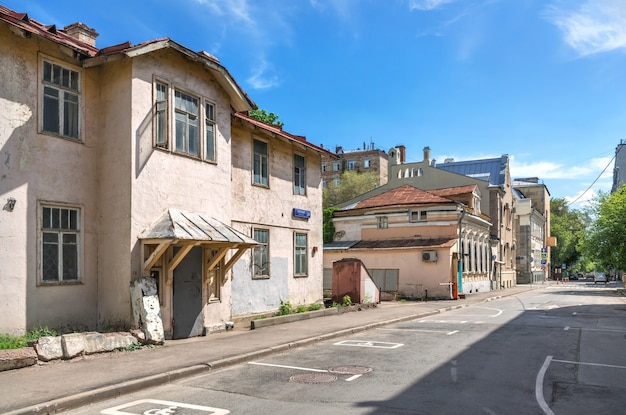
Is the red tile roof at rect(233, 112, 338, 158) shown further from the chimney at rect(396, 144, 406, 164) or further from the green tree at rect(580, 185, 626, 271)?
the chimney at rect(396, 144, 406, 164)

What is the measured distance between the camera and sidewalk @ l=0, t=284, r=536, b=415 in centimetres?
727

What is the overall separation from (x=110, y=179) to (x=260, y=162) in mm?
6410

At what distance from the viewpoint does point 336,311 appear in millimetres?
19719

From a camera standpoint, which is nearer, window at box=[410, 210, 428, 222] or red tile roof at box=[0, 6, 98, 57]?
red tile roof at box=[0, 6, 98, 57]

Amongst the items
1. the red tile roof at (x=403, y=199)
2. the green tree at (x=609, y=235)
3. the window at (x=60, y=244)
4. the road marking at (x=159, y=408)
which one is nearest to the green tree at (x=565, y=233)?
the green tree at (x=609, y=235)

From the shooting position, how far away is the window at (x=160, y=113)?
42.0 ft

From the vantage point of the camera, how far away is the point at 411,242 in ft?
106

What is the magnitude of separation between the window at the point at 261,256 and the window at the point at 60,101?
23.2 ft

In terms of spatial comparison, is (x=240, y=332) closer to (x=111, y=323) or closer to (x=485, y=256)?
(x=111, y=323)

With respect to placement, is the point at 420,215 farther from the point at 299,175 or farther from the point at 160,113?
the point at 160,113

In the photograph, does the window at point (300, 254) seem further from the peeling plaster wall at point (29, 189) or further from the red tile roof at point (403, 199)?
the red tile roof at point (403, 199)

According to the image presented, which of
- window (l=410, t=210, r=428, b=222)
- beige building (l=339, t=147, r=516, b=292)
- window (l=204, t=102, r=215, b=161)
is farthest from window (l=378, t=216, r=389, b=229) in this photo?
window (l=204, t=102, r=215, b=161)

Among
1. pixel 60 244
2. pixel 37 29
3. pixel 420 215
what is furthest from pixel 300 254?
pixel 420 215

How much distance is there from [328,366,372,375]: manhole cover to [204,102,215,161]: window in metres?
7.24
